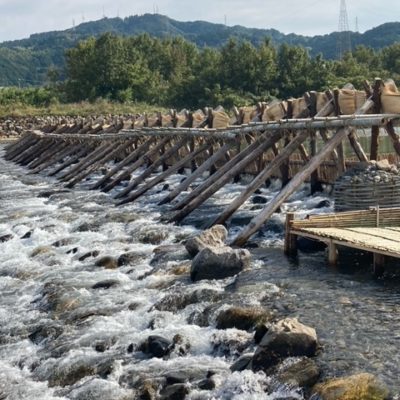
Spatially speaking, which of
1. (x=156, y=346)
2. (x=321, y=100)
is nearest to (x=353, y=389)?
(x=156, y=346)

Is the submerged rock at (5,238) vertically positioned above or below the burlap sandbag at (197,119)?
below

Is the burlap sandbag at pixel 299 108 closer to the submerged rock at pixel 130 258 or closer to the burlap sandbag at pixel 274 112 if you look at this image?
A: the burlap sandbag at pixel 274 112

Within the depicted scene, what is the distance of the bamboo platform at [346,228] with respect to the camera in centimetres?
1185

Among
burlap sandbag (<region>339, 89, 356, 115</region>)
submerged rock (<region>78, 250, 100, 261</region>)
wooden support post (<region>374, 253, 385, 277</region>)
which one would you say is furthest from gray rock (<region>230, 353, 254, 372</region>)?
burlap sandbag (<region>339, 89, 356, 115</region>)

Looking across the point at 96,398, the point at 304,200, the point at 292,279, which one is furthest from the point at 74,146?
the point at 96,398

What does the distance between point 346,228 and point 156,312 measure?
14.2ft

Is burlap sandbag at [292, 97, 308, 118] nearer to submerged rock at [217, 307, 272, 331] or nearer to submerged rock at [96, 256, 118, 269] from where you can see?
submerged rock at [96, 256, 118, 269]

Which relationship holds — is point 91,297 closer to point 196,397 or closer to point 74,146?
point 196,397

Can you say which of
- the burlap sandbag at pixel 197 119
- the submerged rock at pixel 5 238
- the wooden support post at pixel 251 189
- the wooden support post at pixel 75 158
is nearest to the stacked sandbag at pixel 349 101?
the wooden support post at pixel 251 189

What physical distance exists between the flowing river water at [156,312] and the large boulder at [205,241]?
38 centimetres

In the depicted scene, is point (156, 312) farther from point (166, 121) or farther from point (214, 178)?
point (166, 121)

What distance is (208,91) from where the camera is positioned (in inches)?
2643

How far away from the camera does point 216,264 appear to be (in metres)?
12.3

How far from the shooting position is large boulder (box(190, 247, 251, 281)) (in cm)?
1223
